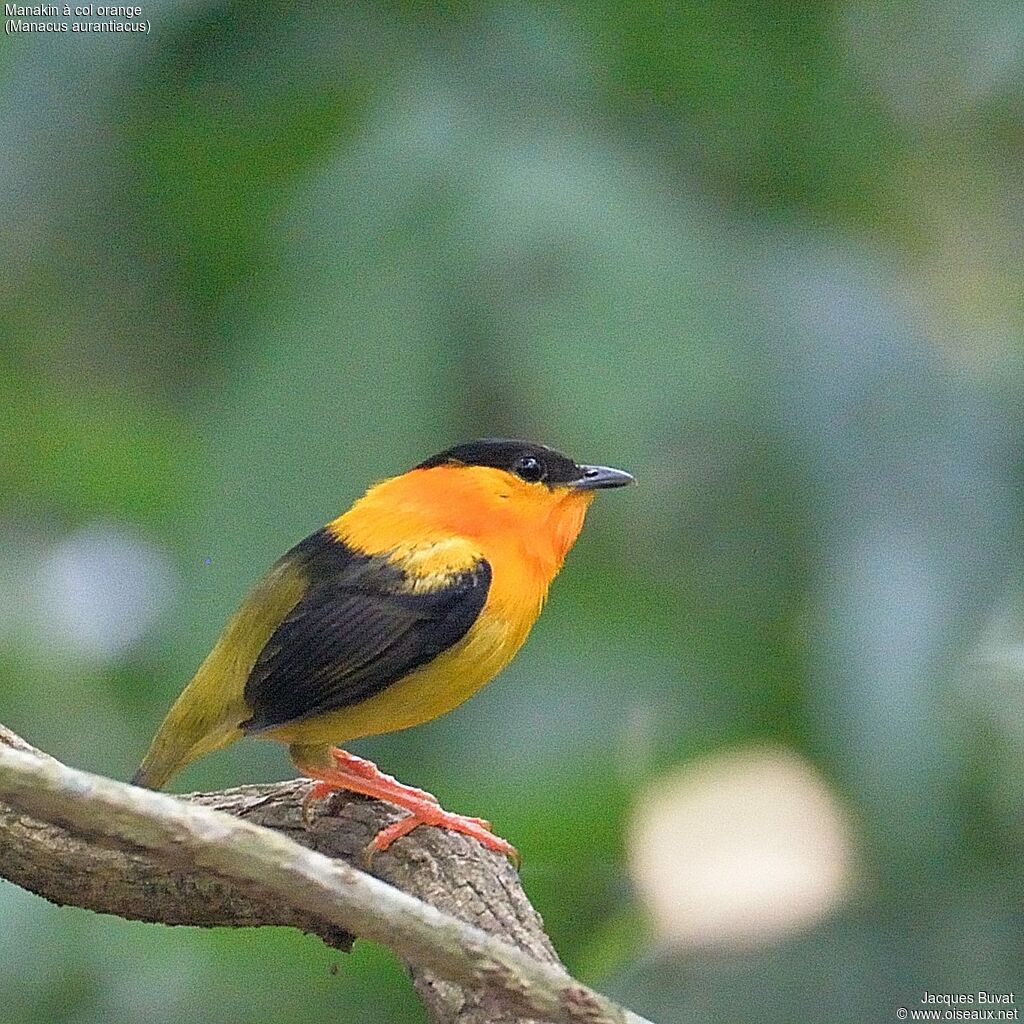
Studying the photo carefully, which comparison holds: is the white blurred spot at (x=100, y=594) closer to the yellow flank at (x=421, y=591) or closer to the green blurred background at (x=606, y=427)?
the green blurred background at (x=606, y=427)

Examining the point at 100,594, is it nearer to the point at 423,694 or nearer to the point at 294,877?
the point at 423,694

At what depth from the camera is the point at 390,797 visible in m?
4.07

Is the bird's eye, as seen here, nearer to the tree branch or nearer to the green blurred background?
the green blurred background

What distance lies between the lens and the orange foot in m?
3.90

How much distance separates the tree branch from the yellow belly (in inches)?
6.5

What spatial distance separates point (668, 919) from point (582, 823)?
1.19 ft

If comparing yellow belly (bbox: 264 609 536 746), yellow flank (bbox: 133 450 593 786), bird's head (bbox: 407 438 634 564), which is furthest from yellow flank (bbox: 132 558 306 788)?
bird's head (bbox: 407 438 634 564)

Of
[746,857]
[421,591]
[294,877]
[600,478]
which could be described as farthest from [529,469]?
[294,877]

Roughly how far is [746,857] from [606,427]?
5.08 ft

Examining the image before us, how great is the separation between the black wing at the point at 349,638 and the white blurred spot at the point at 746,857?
0.94 meters

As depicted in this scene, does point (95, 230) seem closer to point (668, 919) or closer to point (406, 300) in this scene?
point (406, 300)

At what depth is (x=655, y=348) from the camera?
400cm

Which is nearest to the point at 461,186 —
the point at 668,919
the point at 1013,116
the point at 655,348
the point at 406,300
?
the point at 406,300

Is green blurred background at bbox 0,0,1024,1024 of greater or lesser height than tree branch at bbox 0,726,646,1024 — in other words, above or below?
above
